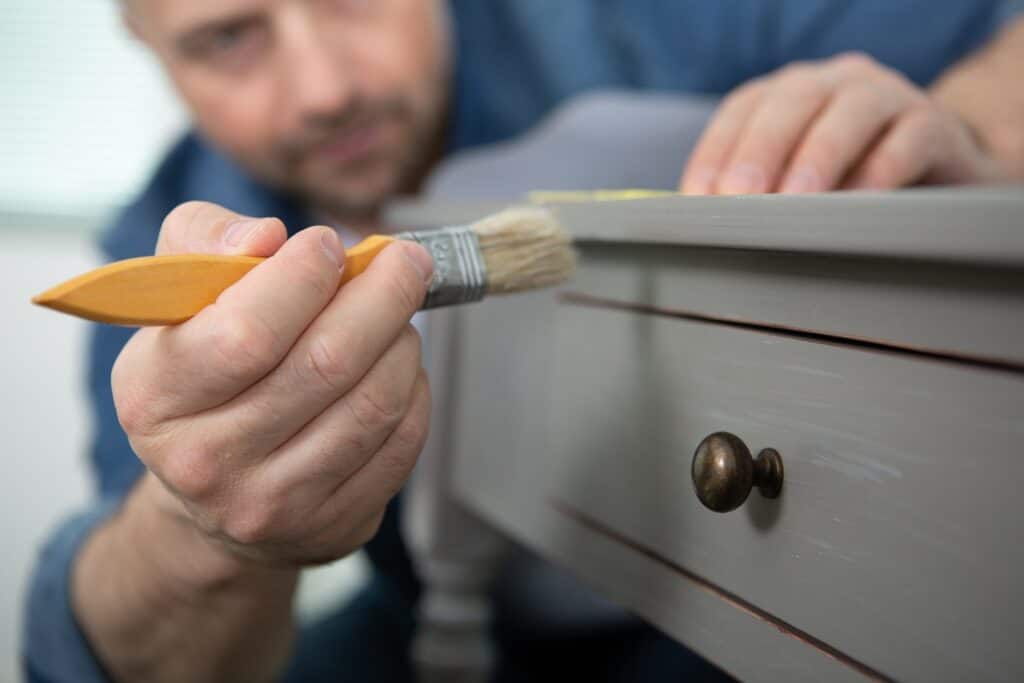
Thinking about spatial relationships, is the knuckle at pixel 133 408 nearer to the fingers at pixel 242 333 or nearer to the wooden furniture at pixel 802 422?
the fingers at pixel 242 333

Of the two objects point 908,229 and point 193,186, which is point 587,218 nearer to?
point 908,229

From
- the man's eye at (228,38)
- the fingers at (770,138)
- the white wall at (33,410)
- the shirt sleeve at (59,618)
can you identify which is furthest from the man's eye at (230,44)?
the white wall at (33,410)

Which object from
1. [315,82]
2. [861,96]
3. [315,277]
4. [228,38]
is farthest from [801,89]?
[228,38]

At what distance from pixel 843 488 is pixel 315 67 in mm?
593

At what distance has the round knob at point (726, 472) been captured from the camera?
1.00 feet

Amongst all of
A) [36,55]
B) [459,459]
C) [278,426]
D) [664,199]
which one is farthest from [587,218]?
[36,55]

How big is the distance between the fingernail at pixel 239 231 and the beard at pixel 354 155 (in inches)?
18.8

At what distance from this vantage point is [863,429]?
0.95 feet

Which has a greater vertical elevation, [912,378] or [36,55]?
[36,55]

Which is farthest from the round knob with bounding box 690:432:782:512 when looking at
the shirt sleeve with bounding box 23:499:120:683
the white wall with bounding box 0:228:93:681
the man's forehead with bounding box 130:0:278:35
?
the white wall with bounding box 0:228:93:681

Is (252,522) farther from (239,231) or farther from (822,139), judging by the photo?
(822,139)

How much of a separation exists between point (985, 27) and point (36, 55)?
132 cm

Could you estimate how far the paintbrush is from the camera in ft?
0.87

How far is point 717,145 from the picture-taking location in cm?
45
